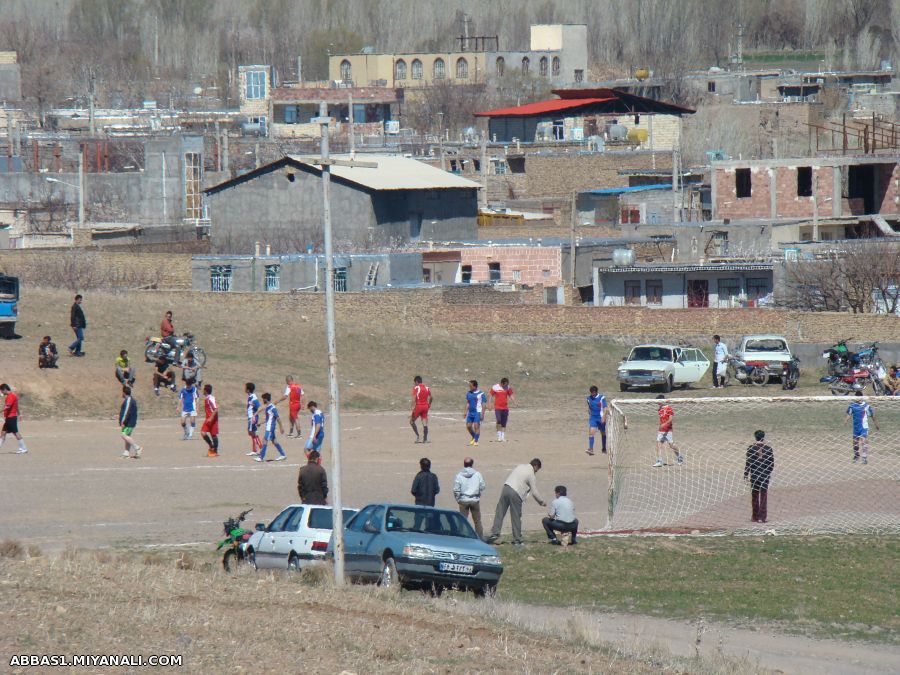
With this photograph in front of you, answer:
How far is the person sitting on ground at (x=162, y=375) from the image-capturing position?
127ft

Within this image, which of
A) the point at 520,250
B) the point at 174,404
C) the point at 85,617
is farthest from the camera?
the point at 520,250

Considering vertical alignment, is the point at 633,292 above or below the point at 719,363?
above

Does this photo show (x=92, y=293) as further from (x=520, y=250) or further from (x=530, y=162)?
(x=530, y=162)

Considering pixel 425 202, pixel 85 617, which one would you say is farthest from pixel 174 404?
pixel 425 202

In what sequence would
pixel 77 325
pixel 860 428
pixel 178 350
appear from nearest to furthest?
pixel 860 428 < pixel 77 325 < pixel 178 350

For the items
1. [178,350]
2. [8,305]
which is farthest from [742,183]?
[8,305]

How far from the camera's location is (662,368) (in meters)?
44.4

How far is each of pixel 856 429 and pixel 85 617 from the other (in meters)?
18.8

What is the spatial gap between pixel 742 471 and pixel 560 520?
751cm

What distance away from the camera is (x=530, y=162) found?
358 feet

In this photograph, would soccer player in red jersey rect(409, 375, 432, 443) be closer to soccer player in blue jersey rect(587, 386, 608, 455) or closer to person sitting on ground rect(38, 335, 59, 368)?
soccer player in blue jersey rect(587, 386, 608, 455)

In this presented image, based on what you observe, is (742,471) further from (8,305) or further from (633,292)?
(633,292)

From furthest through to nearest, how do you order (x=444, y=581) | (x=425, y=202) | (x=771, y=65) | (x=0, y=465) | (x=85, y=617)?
(x=771, y=65) → (x=425, y=202) → (x=0, y=465) → (x=444, y=581) → (x=85, y=617)

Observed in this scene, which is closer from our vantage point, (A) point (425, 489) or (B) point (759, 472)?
(A) point (425, 489)
